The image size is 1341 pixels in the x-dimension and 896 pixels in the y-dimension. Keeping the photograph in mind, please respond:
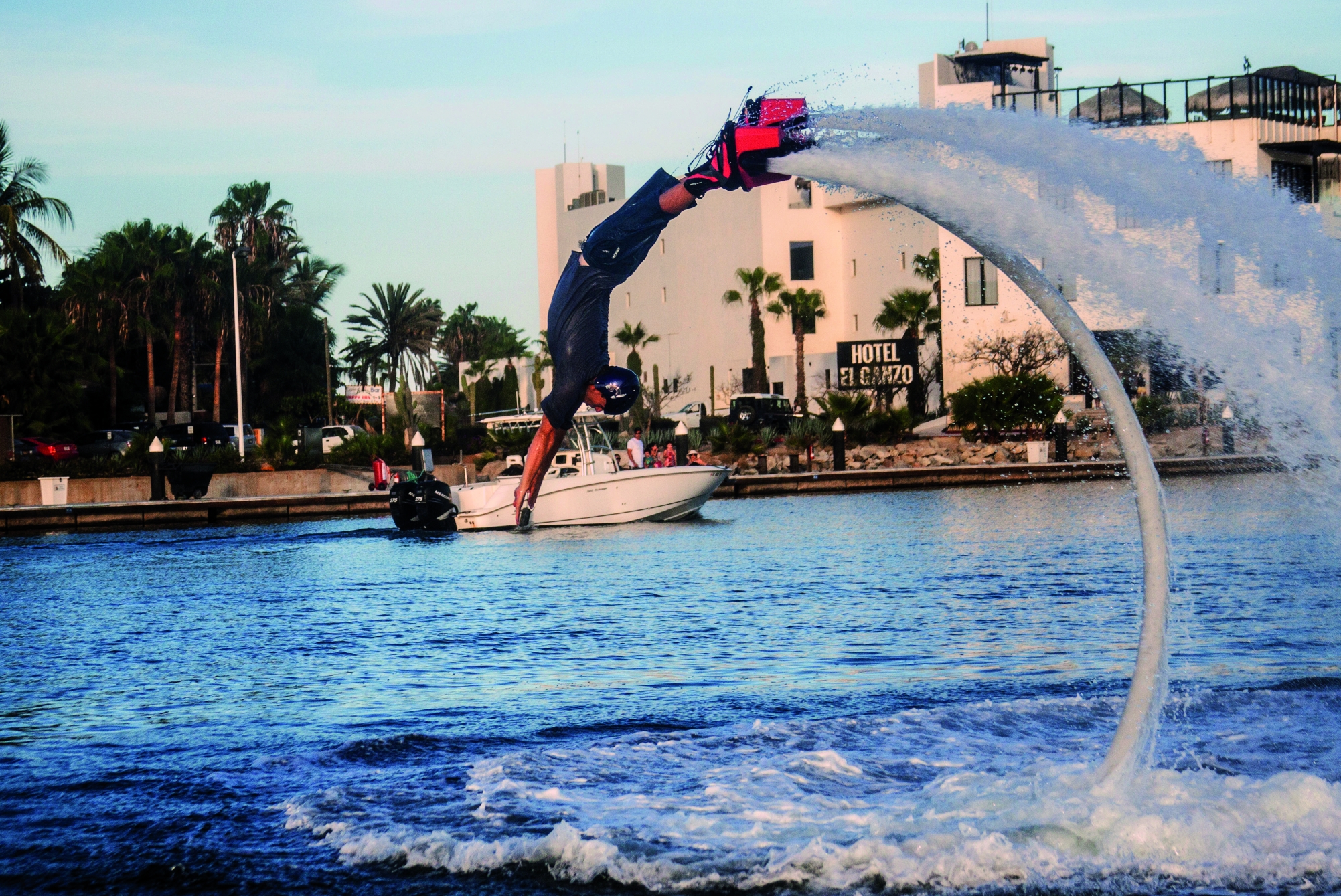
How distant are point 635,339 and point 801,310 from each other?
44.0 ft

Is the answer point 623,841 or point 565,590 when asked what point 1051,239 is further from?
point 565,590

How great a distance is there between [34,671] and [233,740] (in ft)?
17.3

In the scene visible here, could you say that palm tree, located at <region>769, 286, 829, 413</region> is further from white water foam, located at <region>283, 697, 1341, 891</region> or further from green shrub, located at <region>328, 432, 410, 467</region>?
white water foam, located at <region>283, 697, 1341, 891</region>

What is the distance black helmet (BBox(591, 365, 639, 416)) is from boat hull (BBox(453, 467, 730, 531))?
56.5 feet

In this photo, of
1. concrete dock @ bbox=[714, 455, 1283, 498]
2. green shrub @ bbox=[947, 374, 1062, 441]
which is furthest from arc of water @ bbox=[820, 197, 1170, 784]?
green shrub @ bbox=[947, 374, 1062, 441]

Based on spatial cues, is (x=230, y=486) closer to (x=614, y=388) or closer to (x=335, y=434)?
(x=335, y=434)

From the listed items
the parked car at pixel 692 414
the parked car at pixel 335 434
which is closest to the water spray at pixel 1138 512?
the parked car at pixel 335 434

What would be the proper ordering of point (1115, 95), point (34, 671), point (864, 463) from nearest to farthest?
point (34, 671)
point (864, 463)
point (1115, 95)

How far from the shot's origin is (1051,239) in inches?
293

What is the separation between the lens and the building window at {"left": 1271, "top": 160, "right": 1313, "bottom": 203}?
46750 mm

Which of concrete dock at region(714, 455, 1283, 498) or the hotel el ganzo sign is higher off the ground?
the hotel el ganzo sign

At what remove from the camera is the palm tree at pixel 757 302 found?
69.9 meters

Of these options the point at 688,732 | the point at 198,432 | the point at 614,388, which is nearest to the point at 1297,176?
the point at 614,388

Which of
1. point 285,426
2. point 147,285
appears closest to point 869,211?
point 285,426
